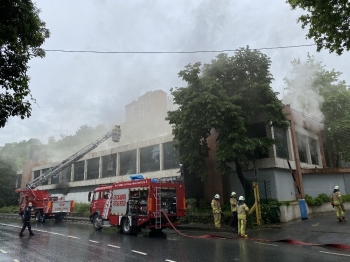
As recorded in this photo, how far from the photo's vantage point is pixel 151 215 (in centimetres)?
1245

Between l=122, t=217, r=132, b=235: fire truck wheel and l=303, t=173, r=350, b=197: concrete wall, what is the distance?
13579 mm

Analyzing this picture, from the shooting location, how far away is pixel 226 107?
1452 centimetres

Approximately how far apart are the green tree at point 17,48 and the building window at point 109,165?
22.6 m

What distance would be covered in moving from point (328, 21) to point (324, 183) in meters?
16.6

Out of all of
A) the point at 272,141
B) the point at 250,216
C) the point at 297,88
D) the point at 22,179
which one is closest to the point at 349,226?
the point at 250,216

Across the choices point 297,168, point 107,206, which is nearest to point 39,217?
point 107,206

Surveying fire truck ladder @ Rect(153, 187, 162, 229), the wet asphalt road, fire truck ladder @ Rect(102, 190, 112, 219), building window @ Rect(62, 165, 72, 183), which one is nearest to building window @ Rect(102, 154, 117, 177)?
building window @ Rect(62, 165, 72, 183)

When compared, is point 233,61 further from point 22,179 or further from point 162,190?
point 22,179

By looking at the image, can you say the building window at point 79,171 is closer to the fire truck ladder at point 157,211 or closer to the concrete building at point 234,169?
the concrete building at point 234,169

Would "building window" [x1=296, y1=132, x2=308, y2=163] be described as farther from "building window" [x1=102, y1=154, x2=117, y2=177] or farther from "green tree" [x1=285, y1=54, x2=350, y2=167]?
"building window" [x1=102, y1=154, x2=117, y2=177]

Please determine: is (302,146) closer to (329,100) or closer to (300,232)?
(329,100)

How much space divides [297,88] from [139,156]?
52.8 feet

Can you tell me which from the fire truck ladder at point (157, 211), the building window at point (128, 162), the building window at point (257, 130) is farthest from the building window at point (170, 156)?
the fire truck ladder at point (157, 211)

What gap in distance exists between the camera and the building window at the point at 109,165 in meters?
29.6
